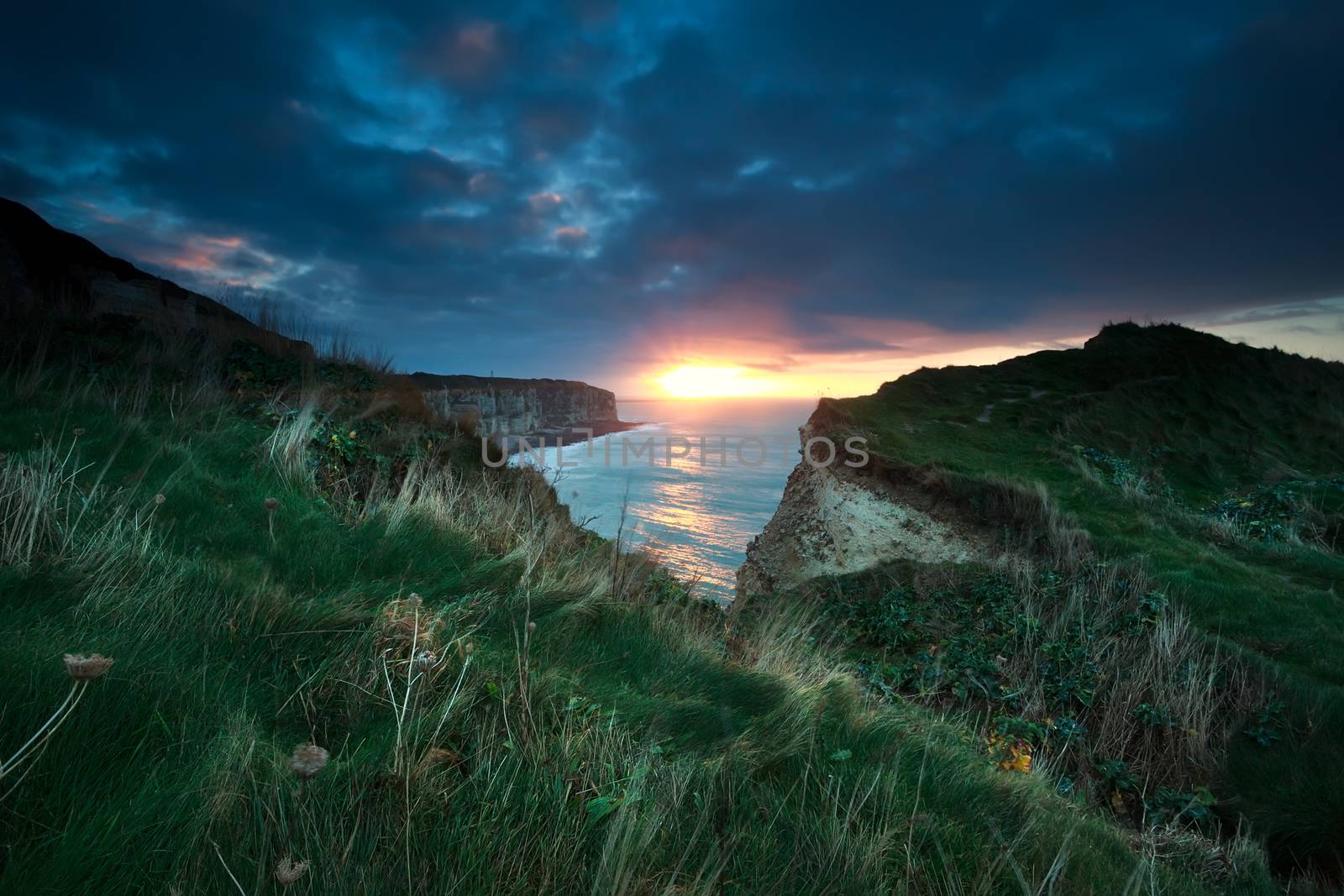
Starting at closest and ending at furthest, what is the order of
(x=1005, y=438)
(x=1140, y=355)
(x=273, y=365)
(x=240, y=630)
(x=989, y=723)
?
1. (x=240, y=630)
2. (x=989, y=723)
3. (x=273, y=365)
4. (x=1005, y=438)
5. (x=1140, y=355)

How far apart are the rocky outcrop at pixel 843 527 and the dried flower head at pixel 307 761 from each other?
1007 centimetres

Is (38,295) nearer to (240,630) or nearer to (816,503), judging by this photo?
(240,630)

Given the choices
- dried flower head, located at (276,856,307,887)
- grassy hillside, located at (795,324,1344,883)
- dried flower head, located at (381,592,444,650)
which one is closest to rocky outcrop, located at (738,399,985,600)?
grassy hillside, located at (795,324,1344,883)

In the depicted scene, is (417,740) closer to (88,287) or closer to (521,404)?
(88,287)

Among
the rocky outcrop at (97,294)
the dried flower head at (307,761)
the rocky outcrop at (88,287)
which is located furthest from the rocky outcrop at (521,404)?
the dried flower head at (307,761)

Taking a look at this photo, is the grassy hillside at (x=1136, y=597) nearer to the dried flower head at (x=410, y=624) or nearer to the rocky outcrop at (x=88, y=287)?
the dried flower head at (x=410, y=624)

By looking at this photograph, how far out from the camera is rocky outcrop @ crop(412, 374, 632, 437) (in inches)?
483

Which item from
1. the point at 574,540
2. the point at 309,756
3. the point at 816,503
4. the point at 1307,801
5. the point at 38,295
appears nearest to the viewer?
the point at 309,756

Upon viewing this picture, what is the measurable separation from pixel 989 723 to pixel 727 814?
4.58 m

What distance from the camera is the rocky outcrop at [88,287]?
9.91m

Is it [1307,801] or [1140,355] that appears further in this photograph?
[1140,355]

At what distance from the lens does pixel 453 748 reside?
2045mm

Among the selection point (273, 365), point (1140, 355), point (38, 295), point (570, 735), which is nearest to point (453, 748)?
point (570, 735)

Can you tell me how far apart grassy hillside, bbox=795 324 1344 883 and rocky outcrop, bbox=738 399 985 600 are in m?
0.32
